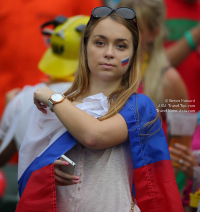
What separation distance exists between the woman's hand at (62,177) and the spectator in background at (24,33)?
246 centimetres

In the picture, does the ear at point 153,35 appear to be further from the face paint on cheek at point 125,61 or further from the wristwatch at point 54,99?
the wristwatch at point 54,99

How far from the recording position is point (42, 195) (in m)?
1.84

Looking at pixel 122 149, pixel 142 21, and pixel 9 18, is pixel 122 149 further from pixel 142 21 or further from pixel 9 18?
pixel 9 18

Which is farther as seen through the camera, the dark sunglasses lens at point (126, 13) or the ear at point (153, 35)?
the ear at point (153, 35)

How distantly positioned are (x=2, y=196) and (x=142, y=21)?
7.16 ft

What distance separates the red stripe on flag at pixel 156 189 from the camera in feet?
6.05

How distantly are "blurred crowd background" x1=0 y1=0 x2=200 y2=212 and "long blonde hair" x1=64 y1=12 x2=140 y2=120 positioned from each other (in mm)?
145

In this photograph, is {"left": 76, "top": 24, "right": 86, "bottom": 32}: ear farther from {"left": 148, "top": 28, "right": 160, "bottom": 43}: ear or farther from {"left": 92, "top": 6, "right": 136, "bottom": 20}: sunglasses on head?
{"left": 148, "top": 28, "right": 160, "bottom": 43}: ear

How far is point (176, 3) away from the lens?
4215 millimetres

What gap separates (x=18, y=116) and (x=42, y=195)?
1.13 m

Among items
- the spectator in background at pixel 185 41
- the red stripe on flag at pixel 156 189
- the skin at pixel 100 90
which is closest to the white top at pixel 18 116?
the skin at pixel 100 90

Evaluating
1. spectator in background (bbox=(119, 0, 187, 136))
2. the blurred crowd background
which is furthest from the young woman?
spectator in background (bbox=(119, 0, 187, 136))

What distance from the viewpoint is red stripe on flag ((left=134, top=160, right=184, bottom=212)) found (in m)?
1.84

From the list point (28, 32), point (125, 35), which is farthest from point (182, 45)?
point (125, 35)
